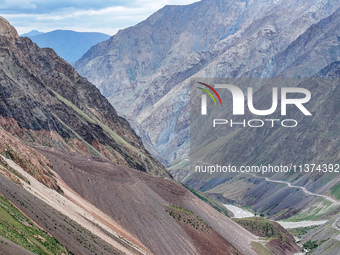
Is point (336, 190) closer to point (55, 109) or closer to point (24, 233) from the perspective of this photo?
point (55, 109)

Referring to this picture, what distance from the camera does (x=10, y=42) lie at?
135 metres

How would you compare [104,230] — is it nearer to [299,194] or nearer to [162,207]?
[162,207]

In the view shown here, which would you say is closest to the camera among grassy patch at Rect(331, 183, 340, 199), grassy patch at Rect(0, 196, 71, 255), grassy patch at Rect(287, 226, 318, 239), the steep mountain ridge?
grassy patch at Rect(0, 196, 71, 255)

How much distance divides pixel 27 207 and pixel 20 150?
21.3 metres

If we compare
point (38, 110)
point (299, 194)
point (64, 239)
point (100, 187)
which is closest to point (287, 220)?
point (299, 194)

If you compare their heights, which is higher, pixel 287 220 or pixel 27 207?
pixel 287 220

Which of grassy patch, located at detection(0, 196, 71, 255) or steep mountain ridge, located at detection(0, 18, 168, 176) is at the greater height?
steep mountain ridge, located at detection(0, 18, 168, 176)

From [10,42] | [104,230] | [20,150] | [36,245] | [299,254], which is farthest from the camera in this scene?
[10,42]

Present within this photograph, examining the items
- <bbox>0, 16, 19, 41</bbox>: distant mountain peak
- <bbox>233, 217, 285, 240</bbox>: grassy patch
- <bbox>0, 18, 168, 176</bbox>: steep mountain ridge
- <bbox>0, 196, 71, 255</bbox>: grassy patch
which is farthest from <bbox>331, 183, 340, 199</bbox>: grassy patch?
<bbox>0, 196, 71, 255</bbox>: grassy patch

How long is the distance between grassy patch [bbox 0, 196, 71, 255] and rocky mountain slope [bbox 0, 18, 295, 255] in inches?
4.9

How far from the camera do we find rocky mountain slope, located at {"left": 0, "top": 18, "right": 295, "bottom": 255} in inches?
2045

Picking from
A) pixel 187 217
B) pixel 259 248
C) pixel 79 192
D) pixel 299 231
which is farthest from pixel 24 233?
Answer: pixel 299 231

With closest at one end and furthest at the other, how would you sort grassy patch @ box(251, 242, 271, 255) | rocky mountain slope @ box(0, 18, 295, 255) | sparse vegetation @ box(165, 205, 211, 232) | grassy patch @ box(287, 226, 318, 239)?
rocky mountain slope @ box(0, 18, 295, 255)
sparse vegetation @ box(165, 205, 211, 232)
grassy patch @ box(251, 242, 271, 255)
grassy patch @ box(287, 226, 318, 239)

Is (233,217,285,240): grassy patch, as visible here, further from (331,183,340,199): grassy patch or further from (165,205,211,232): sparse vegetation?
(331,183,340,199): grassy patch
